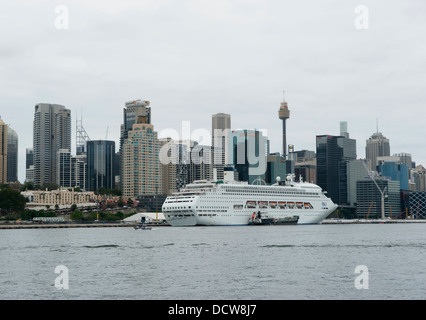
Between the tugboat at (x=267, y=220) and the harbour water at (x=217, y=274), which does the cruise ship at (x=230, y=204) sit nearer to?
the tugboat at (x=267, y=220)

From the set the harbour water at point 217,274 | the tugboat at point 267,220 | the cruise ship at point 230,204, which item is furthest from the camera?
the tugboat at point 267,220

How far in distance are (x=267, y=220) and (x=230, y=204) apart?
14.1 m

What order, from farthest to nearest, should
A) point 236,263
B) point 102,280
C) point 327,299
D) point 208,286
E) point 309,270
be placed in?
1. point 236,263
2. point 309,270
3. point 102,280
4. point 208,286
5. point 327,299

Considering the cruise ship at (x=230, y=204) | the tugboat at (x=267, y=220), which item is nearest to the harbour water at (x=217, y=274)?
the cruise ship at (x=230, y=204)

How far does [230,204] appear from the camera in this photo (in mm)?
175875

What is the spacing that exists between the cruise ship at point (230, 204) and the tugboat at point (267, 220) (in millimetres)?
875

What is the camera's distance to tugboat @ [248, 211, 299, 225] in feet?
588

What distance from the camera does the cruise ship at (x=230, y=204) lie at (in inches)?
6639

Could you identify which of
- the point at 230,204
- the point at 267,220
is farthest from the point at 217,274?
the point at 267,220

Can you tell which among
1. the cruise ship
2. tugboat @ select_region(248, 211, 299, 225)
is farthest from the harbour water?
tugboat @ select_region(248, 211, 299, 225)
